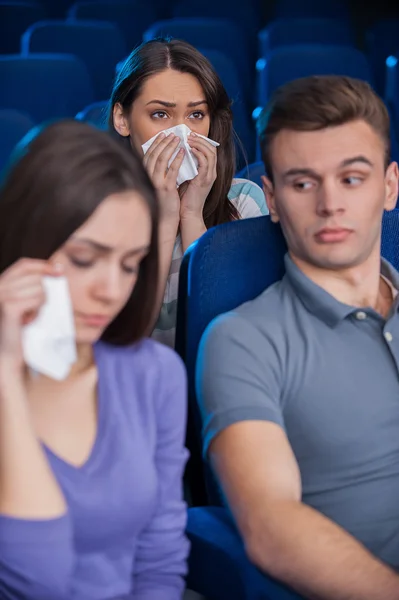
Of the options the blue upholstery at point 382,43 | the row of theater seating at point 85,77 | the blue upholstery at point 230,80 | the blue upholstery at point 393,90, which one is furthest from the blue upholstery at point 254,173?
the blue upholstery at point 382,43

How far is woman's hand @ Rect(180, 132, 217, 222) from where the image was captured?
1.98 meters

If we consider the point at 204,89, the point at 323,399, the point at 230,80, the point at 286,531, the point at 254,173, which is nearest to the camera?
the point at 286,531

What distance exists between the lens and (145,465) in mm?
1222

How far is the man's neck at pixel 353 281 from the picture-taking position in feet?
5.07

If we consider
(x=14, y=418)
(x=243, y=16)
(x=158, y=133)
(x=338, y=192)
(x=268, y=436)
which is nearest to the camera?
(x=14, y=418)

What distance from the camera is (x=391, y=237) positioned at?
1.73 meters

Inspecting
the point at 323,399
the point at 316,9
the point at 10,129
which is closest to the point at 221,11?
the point at 316,9

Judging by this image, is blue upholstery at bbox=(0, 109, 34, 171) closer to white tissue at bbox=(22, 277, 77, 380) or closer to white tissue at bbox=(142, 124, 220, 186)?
white tissue at bbox=(142, 124, 220, 186)

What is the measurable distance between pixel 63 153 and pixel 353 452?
0.59 meters

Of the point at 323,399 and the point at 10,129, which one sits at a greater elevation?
the point at 10,129

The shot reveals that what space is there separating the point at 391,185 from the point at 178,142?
485 millimetres

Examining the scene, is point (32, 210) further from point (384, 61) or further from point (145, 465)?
point (384, 61)

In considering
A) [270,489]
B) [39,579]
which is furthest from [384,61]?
[39,579]

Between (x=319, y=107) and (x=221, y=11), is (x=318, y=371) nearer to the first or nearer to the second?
(x=319, y=107)
